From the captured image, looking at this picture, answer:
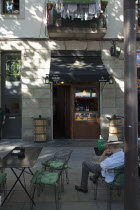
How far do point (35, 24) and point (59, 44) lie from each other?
135cm

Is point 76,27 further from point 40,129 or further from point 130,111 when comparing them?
point 130,111

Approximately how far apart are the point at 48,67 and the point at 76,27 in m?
2.06

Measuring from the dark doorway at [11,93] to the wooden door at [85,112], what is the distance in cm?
252

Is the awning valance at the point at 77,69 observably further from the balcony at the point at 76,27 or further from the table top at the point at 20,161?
the table top at the point at 20,161

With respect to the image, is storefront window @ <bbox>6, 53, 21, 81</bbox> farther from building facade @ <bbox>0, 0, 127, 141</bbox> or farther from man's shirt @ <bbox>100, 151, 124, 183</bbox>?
man's shirt @ <bbox>100, 151, 124, 183</bbox>

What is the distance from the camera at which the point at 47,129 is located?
10727mm

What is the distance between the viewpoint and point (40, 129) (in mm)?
10227

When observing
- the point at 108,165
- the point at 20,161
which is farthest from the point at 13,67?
the point at 108,165

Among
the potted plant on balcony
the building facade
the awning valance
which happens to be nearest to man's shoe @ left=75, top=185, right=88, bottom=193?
the awning valance

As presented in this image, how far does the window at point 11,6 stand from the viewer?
10945 mm

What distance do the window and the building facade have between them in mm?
44

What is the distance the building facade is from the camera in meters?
10.7

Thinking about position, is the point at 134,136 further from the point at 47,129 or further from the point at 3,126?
the point at 3,126

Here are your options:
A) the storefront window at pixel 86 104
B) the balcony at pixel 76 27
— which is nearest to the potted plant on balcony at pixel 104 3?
the balcony at pixel 76 27
